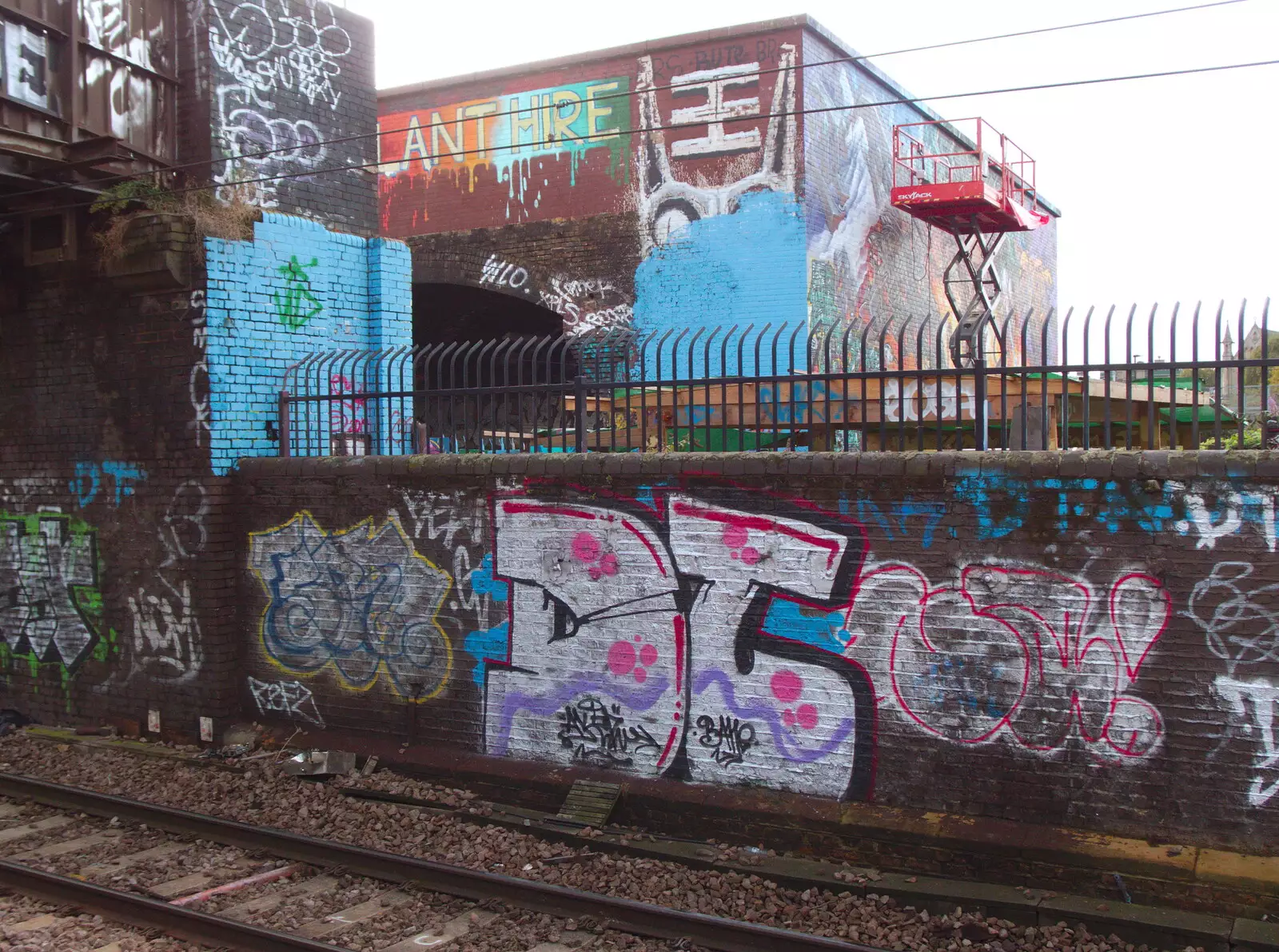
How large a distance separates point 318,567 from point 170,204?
3315mm

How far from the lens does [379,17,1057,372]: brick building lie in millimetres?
14734

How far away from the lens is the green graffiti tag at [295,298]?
379 inches

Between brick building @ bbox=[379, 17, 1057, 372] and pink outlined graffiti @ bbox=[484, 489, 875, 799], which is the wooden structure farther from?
brick building @ bbox=[379, 17, 1057, 372]

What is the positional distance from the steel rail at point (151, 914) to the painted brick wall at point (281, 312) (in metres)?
3.53

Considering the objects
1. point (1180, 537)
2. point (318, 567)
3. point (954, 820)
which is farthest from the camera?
point (318, 567)

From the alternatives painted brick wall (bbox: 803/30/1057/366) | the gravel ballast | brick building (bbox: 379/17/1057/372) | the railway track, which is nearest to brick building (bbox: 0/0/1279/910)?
the gravel ballast

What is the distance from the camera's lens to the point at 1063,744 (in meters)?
6.10

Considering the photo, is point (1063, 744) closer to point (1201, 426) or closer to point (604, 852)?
point (1201, 426)

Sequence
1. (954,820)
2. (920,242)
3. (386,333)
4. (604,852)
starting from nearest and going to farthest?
(954,820), (604,852), (386,333), (920,242)

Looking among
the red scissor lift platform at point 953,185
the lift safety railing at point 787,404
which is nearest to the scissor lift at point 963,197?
the red scissor lift platform at point 953,185

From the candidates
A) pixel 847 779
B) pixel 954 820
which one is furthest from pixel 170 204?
pixel 954 820

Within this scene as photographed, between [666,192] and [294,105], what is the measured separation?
6.68 meters

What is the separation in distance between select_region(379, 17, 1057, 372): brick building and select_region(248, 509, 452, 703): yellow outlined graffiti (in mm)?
7680

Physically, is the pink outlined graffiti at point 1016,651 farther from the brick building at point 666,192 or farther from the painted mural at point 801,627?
the brick building at point 666,192
